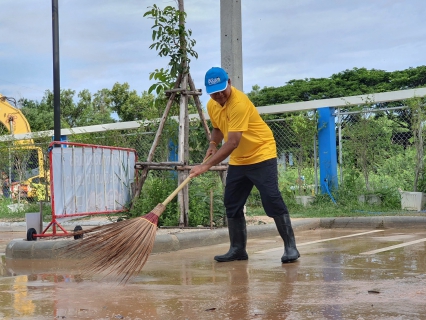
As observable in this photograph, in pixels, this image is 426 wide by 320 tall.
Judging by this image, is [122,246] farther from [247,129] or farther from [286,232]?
[286,232]

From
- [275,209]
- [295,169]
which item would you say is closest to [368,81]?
[295,169]

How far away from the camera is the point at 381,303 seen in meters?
4.27

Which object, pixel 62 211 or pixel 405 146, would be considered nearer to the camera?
pixel 62 211

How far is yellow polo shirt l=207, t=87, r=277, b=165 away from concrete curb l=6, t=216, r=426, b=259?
1649mm

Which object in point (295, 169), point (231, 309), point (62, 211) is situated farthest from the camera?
point (295, 169)

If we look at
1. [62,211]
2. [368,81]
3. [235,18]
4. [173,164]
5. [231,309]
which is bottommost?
[231,309]

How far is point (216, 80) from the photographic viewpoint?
618cm

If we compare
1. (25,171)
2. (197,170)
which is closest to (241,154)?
(197,170)

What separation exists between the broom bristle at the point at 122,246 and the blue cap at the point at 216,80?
135 cm

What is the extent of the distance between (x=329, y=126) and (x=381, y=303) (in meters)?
9.32

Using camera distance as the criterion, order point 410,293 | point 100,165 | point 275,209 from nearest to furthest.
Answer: point 410,293, point 275,209, point 100,165

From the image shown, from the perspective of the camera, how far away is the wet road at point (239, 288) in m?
4.16

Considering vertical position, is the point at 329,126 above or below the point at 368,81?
below

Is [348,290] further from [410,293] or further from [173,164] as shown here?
[173,164]
